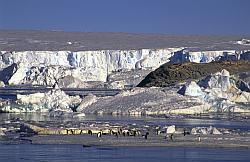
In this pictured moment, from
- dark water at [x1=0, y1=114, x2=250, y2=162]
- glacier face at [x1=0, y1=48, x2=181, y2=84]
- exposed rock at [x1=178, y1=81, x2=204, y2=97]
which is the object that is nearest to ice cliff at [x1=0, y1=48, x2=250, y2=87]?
glacier face at [x1=0, y1=48, x2=181, y2=84]

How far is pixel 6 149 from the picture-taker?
45.1 feet

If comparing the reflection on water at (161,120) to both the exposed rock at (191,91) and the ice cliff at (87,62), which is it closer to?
the exposed rock at (191,91)

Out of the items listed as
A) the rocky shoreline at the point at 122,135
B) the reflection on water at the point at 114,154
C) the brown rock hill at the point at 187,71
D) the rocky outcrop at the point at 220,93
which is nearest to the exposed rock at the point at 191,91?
the rocky outcrop at the point at 220,93

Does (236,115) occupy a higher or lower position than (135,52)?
lower

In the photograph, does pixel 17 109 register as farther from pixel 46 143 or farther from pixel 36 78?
pixel 36 78

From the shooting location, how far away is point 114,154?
1316 cm

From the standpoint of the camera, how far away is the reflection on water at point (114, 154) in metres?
12.5

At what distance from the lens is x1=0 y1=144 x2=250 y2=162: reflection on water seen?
12.5 meters

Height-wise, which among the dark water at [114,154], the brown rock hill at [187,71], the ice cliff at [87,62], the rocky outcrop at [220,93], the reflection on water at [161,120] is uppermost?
the ice cliff at [87,62]

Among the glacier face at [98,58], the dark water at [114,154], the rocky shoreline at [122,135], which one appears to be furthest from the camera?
the glacier face at [98,58]

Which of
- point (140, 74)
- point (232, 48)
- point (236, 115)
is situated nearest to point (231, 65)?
point (140, 74)

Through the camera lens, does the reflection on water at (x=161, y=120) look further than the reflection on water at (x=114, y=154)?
Yes

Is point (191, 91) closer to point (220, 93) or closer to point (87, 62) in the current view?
point (220, 93)

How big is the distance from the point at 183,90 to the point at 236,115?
3.02 m
